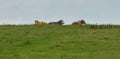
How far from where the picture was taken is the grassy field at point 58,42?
26.6 metres

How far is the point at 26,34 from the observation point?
113 feet

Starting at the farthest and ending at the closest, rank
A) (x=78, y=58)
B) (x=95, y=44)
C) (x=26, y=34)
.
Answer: (x=26, y=34) < (x=95, y=44) < (x=78, y=58)

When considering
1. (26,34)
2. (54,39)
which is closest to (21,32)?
(26,34)

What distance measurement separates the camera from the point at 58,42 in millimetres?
30812

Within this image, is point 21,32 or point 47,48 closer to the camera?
point 47,48

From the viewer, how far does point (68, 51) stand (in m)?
28.1

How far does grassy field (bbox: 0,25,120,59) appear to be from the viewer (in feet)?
87.1

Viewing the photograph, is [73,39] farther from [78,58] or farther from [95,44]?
[78,58]

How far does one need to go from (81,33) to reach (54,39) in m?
3.44

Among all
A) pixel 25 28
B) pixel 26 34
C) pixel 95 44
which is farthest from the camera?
pixel 25 28

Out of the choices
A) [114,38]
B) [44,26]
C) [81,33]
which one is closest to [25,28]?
[44,26]

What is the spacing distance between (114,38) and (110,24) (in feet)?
23.5

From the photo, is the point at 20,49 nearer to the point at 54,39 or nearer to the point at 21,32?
the point at 54,39

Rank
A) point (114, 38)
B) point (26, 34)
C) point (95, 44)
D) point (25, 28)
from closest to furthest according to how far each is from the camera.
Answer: point (95, 44) < point (114, 38) < point (26, 34) < point (25, 28)
